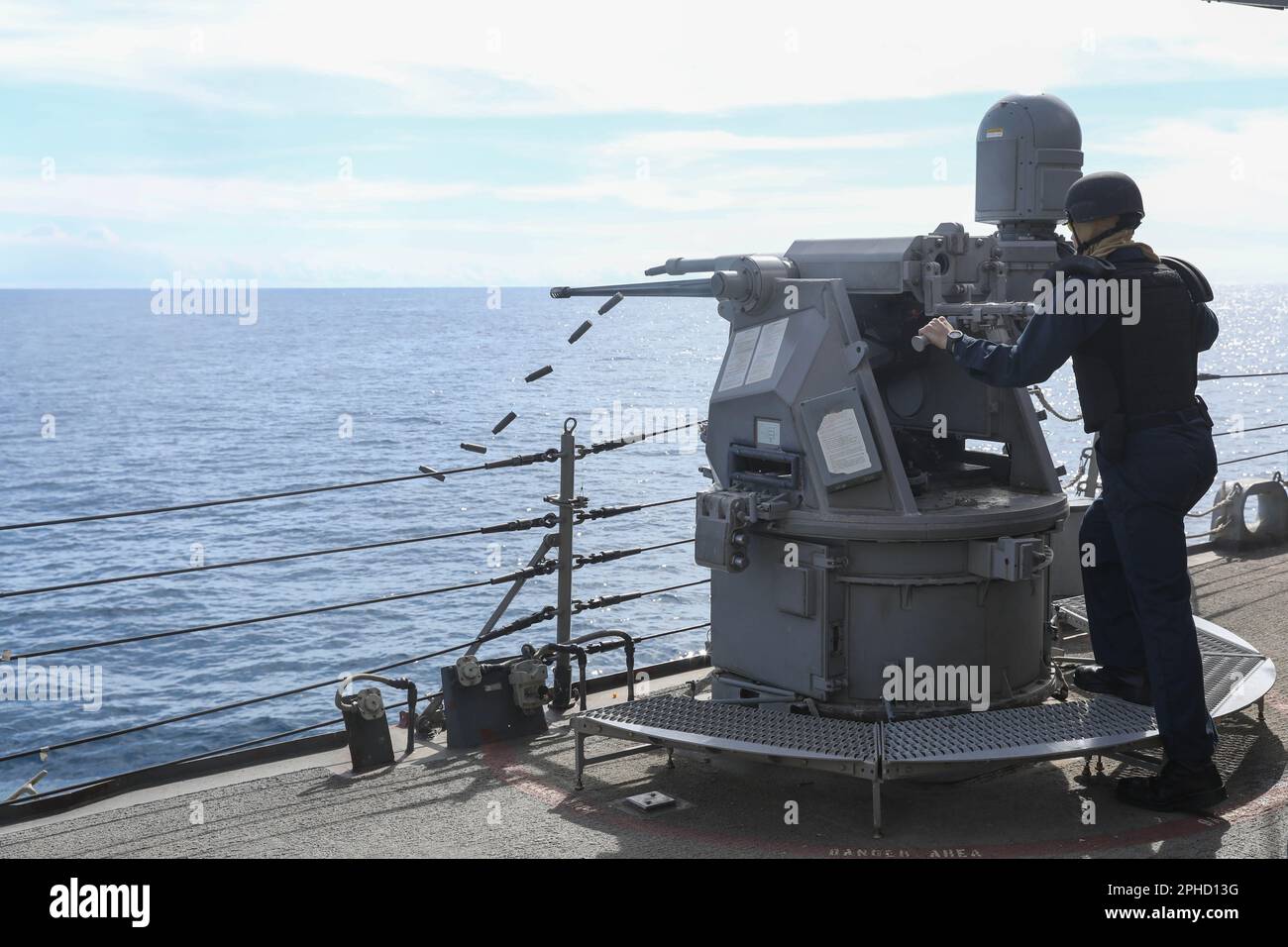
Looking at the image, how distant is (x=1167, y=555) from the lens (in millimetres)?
4820

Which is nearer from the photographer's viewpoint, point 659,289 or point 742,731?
point 742,731

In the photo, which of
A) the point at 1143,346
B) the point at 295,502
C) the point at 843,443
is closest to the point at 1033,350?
the point at 1143,346

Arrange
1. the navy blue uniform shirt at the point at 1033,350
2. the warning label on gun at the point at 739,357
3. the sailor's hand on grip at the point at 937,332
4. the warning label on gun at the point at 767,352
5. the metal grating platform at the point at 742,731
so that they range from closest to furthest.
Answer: the navy blue uniform shirt at the point at 1033,350 → the metal grating platform at the point at 742,731 → the sailor's hand on grip at the point at 937,332 → the warning label on gun at the point at 767,352 → the warning label on gun at the point at 739,357

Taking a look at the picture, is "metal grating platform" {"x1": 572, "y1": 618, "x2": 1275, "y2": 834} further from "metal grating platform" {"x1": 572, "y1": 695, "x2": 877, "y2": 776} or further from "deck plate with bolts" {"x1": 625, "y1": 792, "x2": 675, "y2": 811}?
"deck plate with bolts" {"x1": 625, "y1": 792, "x2": 675, "y2": 811}

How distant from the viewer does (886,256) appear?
541 cm

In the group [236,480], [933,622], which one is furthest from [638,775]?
[236,480]

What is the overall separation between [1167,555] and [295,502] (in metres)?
36.9

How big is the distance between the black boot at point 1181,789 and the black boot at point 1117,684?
41 cm

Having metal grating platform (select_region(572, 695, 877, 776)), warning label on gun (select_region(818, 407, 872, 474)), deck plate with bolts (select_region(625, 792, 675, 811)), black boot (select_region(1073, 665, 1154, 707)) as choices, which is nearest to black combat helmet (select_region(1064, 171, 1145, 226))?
warning label on gun (select_region(818, 407, 872, 474))

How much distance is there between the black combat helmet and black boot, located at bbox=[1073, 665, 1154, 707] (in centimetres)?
179

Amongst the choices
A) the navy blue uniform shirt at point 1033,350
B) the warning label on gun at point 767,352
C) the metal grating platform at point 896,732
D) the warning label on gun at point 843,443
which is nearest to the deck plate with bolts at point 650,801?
the metal grating platform at point 896,732

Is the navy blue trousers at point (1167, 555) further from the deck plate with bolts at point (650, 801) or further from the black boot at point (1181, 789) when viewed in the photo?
the deck plate with bolts at point (650, 801)

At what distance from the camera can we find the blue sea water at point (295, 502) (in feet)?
73.8

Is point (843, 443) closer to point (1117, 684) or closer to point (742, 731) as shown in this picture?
point (742, 731)
